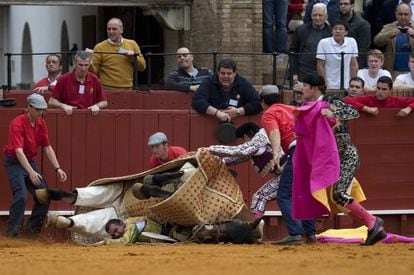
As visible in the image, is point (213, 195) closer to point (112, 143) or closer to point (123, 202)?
point (123, 202)

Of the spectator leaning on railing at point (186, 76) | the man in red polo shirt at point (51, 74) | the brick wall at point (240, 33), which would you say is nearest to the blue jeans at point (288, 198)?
the spectator leaning on railing at point (186, 76)

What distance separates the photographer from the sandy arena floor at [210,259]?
40.0 feet

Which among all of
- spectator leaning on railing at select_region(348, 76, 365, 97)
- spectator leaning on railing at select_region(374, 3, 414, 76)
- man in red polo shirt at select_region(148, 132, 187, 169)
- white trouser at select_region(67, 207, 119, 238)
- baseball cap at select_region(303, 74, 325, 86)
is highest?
spectator leaning on railing at select_region(374, 3, 414, 76)

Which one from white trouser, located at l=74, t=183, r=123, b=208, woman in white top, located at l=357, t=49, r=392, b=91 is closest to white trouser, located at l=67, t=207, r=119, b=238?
white trouser, located at l=74, t=183, r=123, b=208

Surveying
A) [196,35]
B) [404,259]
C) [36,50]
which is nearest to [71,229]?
[404,259]

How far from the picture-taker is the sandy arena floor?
1220 cm

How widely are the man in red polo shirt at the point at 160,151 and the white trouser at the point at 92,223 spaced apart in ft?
2.55

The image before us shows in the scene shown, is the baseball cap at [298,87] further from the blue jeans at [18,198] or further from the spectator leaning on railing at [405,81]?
the blue jeans at [18,198]

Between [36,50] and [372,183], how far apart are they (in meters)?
13.7

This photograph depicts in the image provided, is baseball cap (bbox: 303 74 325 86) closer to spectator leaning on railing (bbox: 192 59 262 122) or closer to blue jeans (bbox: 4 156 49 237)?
spectator leaning on railing (bbox: 192 59 262 122)

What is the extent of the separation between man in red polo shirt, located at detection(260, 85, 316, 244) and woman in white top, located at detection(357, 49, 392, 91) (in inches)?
121

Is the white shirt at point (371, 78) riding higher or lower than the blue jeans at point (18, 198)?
higher

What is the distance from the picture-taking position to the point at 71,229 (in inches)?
608

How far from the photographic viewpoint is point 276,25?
20.5 meters
